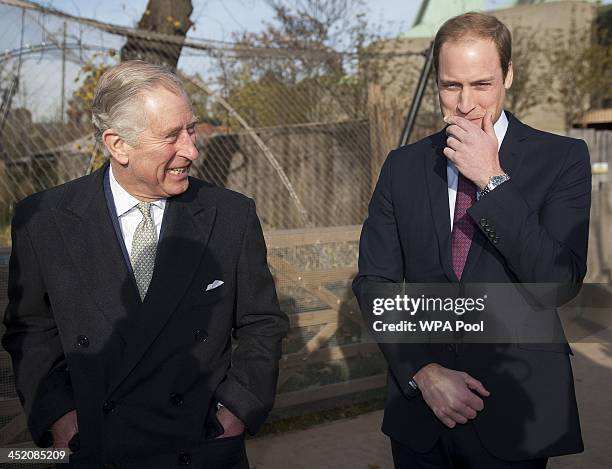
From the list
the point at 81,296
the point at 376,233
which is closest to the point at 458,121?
the point at 376,233

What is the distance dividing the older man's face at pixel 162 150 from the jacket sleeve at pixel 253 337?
31 cm

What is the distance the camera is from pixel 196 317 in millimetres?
2412

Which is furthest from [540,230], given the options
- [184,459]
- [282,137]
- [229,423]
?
[282,137]

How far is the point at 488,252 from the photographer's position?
7.22 feet

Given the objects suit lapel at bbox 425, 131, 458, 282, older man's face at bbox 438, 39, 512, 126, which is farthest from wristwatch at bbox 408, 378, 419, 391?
older man's face at bbox 438, 39, 512, 126

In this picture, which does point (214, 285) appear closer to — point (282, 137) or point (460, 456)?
point (460, 456)

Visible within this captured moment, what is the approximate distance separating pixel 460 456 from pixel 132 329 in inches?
42.0

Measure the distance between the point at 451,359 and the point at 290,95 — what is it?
6736mm

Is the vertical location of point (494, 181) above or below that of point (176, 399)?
above

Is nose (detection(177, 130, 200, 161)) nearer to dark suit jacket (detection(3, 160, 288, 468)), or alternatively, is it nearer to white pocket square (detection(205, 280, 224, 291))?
dark suit jacket (detection(3, 160, 288, 468))

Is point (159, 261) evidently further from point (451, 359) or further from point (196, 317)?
point (451, 359)

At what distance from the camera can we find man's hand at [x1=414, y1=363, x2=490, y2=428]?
7.09 ft

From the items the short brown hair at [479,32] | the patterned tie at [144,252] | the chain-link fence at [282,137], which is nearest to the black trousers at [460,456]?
the patterned tie at [144,252]

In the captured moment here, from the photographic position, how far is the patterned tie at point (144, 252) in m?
2.39
